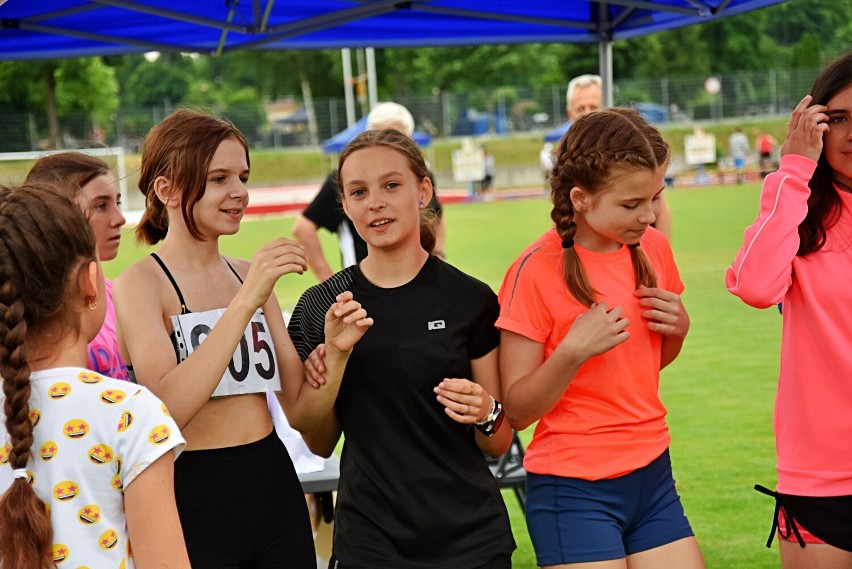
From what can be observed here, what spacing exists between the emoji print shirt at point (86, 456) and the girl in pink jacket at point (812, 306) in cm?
171

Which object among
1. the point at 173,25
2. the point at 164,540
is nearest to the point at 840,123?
the point at 164,540

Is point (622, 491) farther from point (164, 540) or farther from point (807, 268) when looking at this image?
point (164, 540)

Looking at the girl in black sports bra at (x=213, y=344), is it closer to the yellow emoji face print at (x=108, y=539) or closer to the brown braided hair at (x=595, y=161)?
the yellow emoji face print at (x=108, y=539)

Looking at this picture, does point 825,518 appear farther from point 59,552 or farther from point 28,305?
point 28,305

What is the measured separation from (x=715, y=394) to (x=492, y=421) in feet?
20.7

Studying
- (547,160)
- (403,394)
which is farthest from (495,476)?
(547,160)

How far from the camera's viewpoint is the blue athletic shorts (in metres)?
2.86

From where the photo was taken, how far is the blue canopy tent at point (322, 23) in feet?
18.6

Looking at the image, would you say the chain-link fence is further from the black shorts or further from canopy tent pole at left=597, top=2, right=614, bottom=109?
the black shorts

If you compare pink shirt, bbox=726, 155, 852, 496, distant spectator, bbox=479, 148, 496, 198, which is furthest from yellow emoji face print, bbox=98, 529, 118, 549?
distant spectator, bbox=479, 148, 496, 198

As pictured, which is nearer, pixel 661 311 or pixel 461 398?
pixel 461 398

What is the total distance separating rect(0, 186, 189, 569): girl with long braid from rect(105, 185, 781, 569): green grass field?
345 cm

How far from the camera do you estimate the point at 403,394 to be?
9.39ft

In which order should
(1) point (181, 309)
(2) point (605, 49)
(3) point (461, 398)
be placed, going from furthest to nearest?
(2) point (605, 49), (1) point (181, 309), (3) point (461, 398)
